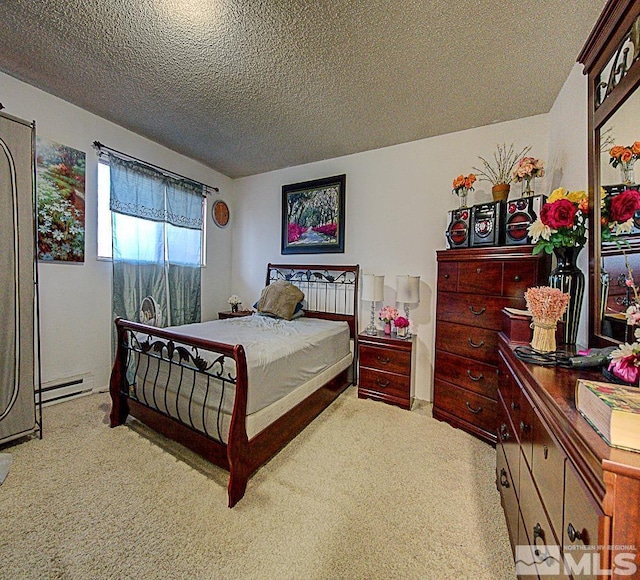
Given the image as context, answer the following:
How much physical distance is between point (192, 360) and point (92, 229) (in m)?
2.13

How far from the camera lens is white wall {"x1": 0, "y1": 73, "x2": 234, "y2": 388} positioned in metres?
2.50

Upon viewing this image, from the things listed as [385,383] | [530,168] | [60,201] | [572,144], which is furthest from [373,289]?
[60,201]

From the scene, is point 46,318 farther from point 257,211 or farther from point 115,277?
point 257,211

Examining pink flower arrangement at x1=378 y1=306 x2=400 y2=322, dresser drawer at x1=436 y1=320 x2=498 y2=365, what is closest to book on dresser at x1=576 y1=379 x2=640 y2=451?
dresser drawer at x1=436 y1=320 x2=498 y2=365

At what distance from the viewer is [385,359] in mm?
2924

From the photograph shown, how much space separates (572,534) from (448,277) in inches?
76.9

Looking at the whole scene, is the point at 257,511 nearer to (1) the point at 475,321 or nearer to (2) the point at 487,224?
(1) the point at 475,321

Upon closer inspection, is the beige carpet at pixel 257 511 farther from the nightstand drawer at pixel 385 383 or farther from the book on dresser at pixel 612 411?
the book on dresser at pixel 612 411

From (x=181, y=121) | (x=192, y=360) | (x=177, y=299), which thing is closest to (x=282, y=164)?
(x=181, y=121)

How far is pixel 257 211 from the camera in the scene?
14.2 ft

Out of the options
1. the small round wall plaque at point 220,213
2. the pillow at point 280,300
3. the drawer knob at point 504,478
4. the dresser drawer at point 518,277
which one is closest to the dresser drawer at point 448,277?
the dresser drawer at point 518,277

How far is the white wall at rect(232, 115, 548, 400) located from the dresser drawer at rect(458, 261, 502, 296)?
2.41 feet

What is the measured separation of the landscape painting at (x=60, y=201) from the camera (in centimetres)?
253

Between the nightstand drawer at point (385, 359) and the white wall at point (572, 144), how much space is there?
138 centimetres
